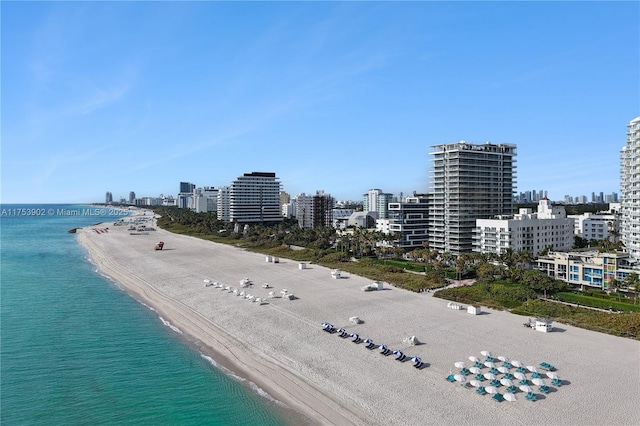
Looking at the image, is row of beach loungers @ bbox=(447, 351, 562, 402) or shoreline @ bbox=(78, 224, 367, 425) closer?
shoreline @ bbox=(78, 224, 367, 425)

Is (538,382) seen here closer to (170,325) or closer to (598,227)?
(170,325)

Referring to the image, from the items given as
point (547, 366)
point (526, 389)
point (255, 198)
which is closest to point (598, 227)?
point (547, 366)

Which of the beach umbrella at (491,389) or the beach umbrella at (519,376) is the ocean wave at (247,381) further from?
the beach umbrella at (519,376)

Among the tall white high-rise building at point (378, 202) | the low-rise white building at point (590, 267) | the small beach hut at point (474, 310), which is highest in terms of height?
the tall white high-rise building at point (378, 202)

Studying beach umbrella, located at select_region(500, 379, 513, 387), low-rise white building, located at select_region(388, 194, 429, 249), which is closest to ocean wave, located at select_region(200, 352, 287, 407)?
beach umbrella, located at select_region(500, 379, 513, 387)

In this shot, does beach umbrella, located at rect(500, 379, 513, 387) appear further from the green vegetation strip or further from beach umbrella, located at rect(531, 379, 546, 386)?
the green vegetation strip

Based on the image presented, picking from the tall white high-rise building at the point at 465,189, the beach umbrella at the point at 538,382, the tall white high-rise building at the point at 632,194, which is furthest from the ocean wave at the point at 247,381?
the tall white high-rise building at the point at 465,189
